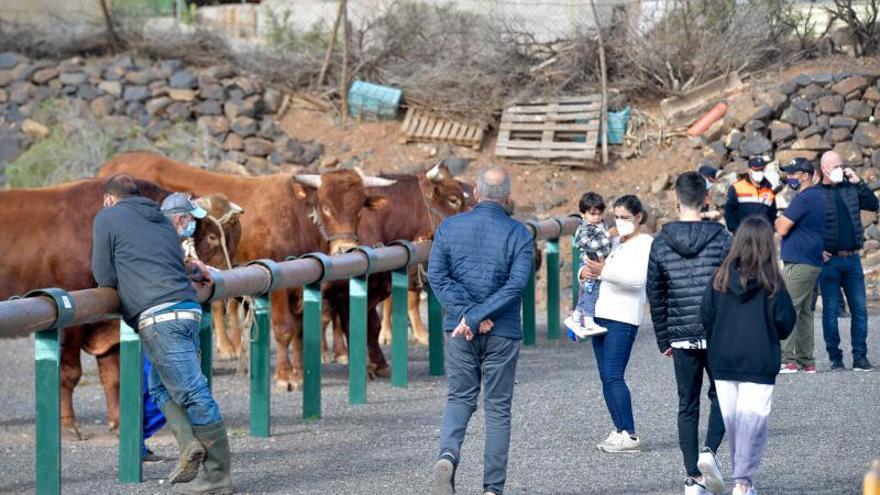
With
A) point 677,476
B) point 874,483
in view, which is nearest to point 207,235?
point 677,476

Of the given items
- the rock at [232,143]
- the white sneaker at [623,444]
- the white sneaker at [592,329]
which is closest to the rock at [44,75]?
the rock at [232,143]

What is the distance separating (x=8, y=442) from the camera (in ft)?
34.5

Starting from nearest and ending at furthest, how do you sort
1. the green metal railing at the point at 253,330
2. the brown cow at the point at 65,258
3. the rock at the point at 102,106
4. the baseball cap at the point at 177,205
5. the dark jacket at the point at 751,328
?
the dark jacket at the point at 751,328
the green metal railing at the point at 253,330
the baseball cap at the point at 177,205
the brown cow at the point at 65,258
the rock at the point at 102,106

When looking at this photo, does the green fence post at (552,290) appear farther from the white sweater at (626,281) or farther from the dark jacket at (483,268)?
the dark jacket at (483,268)

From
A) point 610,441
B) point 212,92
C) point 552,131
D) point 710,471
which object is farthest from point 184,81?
point 710,471

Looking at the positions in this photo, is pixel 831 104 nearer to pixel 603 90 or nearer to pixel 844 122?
pixel 844 122

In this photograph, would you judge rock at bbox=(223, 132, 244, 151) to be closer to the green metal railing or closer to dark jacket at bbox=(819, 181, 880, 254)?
the green metal railing

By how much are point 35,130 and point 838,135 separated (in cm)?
1424

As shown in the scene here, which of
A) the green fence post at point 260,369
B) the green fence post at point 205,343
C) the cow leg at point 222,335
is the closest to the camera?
the green fence post at point 205,343

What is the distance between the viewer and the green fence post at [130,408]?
8.16m

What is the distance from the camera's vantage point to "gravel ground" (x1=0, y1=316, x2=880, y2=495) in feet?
27.1

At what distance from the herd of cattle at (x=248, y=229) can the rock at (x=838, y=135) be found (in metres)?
9.69

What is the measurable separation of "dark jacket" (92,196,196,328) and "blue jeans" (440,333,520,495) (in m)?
1.59

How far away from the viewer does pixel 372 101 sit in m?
26.9
